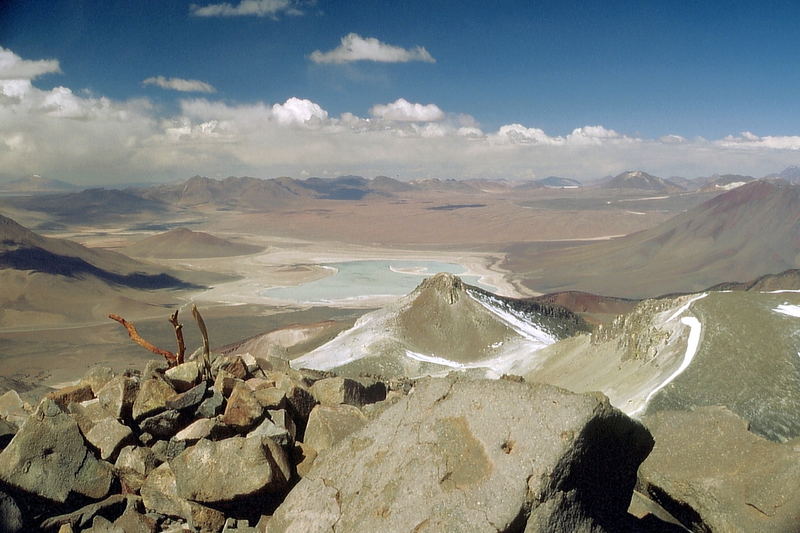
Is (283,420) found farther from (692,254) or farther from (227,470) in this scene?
(692,254)

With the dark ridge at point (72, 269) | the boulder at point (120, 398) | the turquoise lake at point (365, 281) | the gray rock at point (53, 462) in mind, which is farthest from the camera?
the turquoise lake at point (365, 281)

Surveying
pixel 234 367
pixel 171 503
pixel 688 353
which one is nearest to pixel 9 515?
pixel 171 503

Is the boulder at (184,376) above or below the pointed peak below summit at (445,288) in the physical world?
above

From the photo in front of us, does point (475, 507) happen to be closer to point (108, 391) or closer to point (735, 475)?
point (108, 391)

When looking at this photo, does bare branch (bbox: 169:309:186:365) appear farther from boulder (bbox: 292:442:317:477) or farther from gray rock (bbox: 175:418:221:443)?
boulder (bbox: 292:442:317:477)

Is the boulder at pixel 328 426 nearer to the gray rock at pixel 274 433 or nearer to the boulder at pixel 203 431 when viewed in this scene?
the gray rock at pixel 274 433

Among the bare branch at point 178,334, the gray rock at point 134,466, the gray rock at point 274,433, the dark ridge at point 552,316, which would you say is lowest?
the dark ridge at point 552,316


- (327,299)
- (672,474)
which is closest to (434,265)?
(327,299)

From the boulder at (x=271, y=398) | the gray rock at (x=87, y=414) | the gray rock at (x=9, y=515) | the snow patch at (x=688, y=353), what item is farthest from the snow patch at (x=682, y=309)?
the gray rock at (x=9, y=515)
